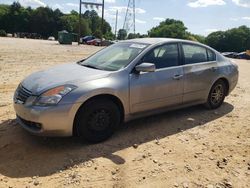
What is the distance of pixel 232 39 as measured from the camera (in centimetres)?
10019

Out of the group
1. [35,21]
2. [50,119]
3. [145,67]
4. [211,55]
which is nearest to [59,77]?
[50,119]

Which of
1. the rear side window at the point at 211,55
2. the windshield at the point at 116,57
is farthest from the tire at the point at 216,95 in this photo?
the windshield at the point at 116,57

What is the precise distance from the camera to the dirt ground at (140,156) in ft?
12.8

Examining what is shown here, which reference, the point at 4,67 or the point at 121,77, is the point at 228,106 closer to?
the point at 121,77

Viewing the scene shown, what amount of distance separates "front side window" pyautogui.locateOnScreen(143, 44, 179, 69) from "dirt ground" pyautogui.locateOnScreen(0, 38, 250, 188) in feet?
3.58

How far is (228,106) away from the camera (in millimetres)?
7195

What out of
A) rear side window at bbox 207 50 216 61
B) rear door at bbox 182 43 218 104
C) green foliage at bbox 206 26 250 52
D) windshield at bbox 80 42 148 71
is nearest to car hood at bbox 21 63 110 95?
windshield at bbox 80 42 148 71

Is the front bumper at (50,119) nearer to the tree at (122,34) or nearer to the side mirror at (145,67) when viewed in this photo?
the side mirror at (145,67)

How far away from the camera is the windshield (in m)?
5.29

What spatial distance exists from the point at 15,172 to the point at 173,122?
9.92 ft

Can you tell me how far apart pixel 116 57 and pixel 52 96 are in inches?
62.5

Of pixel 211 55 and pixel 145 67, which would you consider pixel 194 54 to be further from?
pixel 145 67

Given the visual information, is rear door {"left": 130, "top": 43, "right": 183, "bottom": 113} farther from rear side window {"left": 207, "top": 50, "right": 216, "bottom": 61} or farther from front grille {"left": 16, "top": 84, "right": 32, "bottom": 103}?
front grille {"left": 16, "top": 84, "right": 32, "bottom": 103}

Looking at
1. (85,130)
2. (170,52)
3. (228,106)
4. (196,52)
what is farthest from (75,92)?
(228,106)
